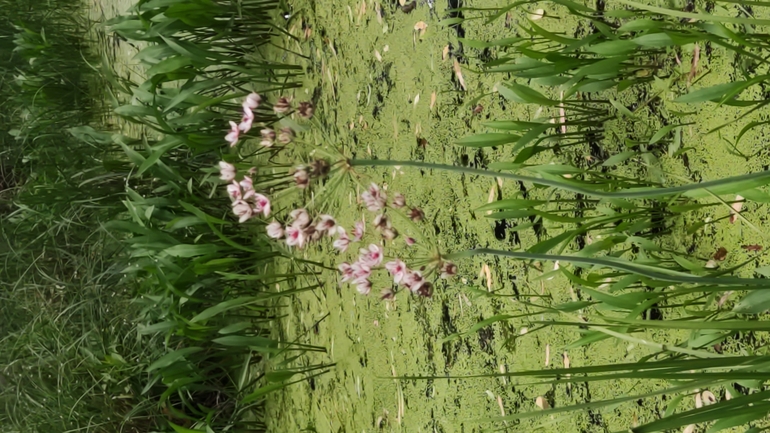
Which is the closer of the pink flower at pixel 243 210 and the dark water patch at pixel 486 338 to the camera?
the pink flower at pixel 243 210

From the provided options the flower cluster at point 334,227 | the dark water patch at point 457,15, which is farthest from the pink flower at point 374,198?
the dark water patch at point 457,15

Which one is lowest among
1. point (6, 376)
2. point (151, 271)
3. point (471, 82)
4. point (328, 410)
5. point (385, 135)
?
point (6, 376)

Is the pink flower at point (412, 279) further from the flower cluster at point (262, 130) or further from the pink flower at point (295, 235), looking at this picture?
the flower cluster at point (262, 130)

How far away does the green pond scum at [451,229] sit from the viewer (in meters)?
0.99

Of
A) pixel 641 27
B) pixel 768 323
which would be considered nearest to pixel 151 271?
pixel 641 27

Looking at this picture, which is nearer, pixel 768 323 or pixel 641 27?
pixel 768 323

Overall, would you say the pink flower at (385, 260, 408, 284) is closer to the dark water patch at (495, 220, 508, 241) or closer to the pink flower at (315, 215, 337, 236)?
the pink flower at (315, 215, 337, 236)

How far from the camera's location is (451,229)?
141 cm

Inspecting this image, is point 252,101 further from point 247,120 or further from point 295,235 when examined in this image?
point 295,235

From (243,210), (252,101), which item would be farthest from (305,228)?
(252,101)

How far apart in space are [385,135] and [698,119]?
762 mm

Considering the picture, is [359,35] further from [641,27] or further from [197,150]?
[641,27]

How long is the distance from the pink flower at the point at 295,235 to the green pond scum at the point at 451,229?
0.13m

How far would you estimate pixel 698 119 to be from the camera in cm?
98
